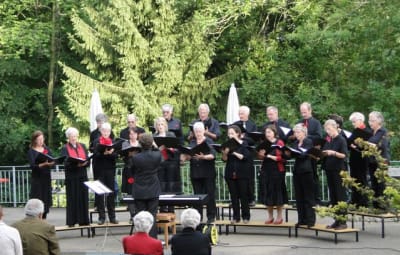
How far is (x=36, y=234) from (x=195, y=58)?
60.9 feet

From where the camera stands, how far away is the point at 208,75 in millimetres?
29234

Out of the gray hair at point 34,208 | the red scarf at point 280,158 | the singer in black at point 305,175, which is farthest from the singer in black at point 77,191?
the gray hair at point 34,208

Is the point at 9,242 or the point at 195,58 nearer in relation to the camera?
the point at 9,242

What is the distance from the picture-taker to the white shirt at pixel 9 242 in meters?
8.00

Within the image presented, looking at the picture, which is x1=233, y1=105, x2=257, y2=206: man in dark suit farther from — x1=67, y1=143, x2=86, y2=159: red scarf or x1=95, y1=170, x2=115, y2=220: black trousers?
x1=67, y1=143, x2=86, y2=159: red scarf

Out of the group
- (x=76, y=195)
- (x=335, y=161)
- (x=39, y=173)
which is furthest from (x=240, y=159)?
(x=39, y=173)

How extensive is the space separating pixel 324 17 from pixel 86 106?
313 inches

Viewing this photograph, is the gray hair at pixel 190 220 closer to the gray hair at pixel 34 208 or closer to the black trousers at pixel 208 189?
the gray hair at pixel 34 208

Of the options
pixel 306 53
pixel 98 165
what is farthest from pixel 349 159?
pixel 306 53

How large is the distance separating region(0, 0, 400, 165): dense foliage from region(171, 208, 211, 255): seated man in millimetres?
12954

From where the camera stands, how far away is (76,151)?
14.2 meters

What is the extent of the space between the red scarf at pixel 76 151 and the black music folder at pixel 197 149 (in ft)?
5.75

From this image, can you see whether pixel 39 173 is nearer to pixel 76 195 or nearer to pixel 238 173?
pixel 76 195

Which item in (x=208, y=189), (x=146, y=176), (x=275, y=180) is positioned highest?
(x=146, y=176)
